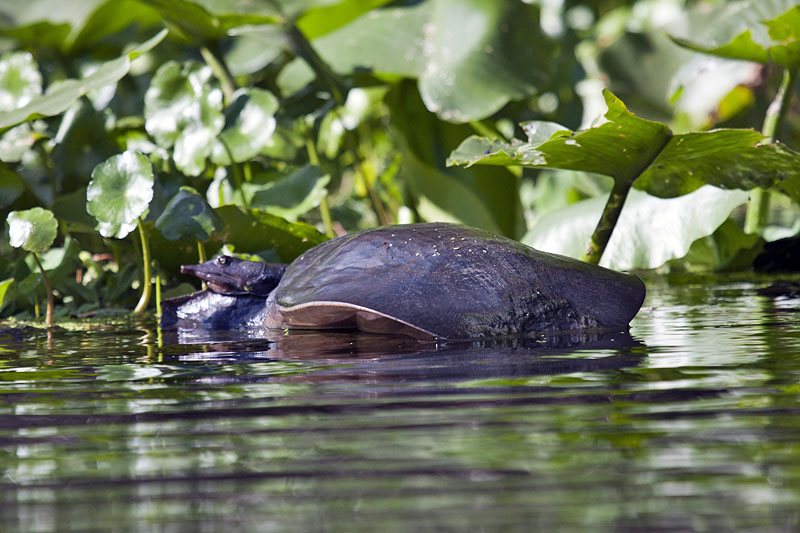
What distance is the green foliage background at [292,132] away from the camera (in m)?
2.60

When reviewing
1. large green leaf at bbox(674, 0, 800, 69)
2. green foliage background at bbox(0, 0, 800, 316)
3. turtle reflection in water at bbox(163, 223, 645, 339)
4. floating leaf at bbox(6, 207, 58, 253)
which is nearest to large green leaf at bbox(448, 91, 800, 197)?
green foliage background at bbox(0, 0, 800, 316)

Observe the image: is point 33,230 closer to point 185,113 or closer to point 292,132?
point 185,113

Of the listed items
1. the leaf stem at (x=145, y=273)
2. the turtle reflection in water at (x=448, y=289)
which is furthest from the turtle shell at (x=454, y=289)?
the leaf stem at (x=145, y=273)

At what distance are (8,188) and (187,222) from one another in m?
0.80

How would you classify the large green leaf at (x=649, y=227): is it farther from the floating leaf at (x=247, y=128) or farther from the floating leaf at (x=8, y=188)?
the floating leaf at (x=8, y=188)

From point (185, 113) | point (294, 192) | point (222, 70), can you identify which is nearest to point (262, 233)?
point (294, 192)

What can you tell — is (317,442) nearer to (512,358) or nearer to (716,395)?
(716,395)

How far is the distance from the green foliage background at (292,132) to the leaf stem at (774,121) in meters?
0.03

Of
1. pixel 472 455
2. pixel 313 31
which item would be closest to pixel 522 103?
pixel 313 31

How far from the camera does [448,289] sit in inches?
71.2

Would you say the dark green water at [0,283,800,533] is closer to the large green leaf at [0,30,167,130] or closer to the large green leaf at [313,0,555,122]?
the large green leaf at [0,30,167,130]

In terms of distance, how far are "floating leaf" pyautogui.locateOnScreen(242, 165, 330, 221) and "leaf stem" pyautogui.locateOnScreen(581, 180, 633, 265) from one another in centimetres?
100

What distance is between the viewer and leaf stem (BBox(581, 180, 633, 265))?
7.18ft

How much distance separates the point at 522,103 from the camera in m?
3.86
